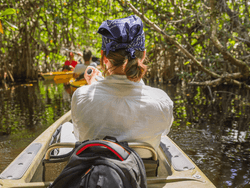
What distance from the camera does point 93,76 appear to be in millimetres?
1626

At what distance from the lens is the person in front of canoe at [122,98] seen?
1.09 m

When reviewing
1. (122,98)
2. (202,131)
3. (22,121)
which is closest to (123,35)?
(122,98)

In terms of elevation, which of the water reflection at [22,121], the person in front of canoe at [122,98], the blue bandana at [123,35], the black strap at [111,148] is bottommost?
the water reflection at [22,121]

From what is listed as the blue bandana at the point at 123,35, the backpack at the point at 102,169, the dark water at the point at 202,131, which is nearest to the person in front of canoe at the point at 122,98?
the blue bandana at the point at 123,35

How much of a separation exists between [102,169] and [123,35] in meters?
0.56

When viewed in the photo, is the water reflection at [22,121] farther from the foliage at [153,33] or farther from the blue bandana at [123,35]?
the blue bandana at [123,35]

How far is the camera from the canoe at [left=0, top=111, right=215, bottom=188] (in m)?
1.20

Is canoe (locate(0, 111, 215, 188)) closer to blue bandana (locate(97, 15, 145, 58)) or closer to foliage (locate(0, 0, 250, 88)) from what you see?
blue bandana (locate(97, 15, 145, 58))

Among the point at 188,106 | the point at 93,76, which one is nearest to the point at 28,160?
the point at 93,76

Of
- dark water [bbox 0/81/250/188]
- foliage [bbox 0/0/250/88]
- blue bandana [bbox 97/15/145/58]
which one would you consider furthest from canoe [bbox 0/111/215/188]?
foliage [bbox 0/0/250/88]

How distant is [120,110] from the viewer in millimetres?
1086

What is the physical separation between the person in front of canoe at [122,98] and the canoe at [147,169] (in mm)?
93

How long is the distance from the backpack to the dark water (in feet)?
5.15

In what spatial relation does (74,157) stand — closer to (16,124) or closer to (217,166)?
(217,166)
